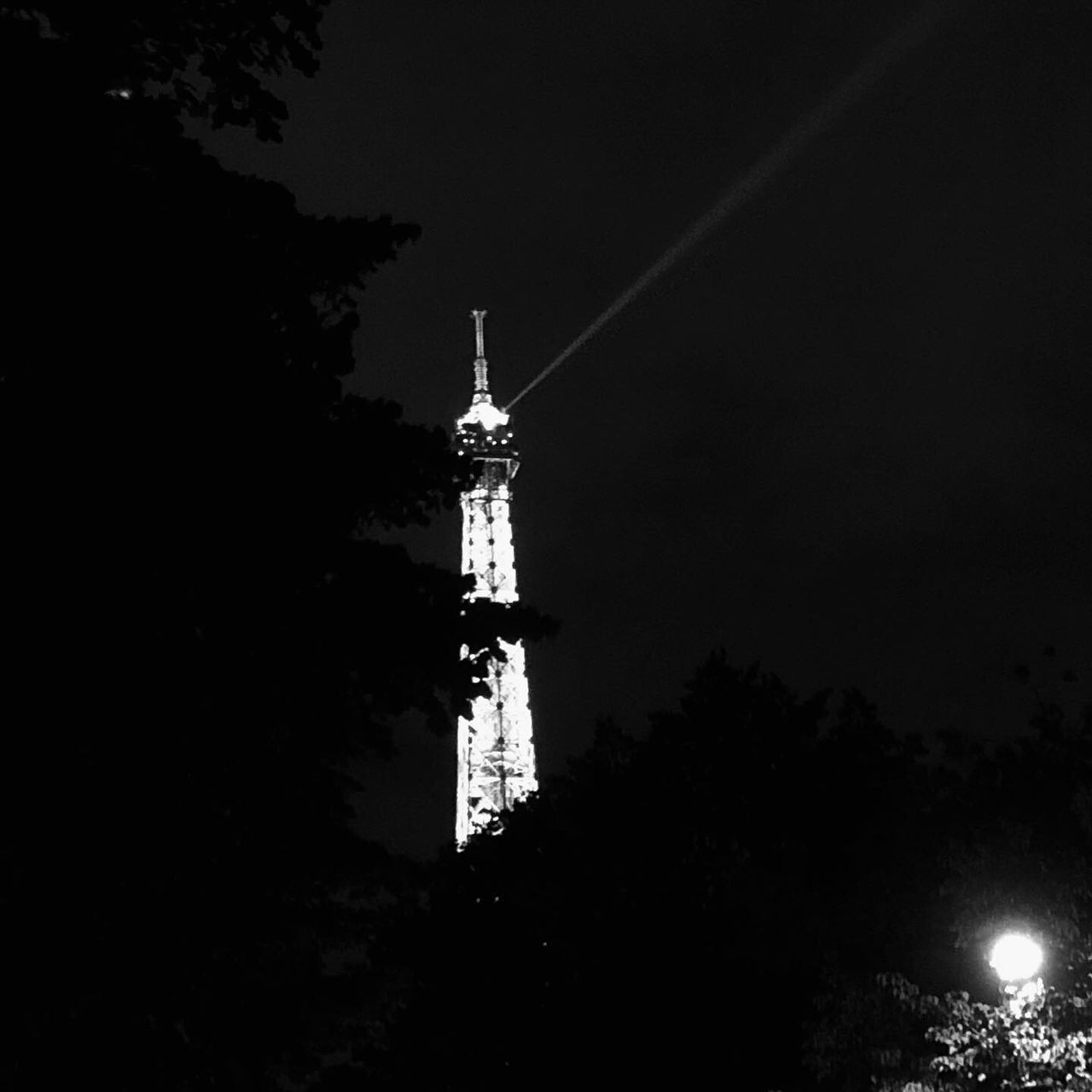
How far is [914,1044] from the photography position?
1543 cm

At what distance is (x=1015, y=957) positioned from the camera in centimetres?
1388

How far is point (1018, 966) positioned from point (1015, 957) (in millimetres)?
97

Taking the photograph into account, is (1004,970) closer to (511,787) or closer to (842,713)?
(842,713)

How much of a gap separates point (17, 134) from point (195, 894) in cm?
528

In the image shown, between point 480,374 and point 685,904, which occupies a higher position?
point 480,374

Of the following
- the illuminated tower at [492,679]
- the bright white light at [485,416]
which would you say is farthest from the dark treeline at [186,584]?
the bright white light at [485,416]

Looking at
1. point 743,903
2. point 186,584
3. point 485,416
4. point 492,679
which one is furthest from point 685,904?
point 485,416

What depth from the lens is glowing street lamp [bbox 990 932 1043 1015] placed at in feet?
45.6

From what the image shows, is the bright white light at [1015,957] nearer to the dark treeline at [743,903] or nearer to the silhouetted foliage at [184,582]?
the dark treeline at [743,903]

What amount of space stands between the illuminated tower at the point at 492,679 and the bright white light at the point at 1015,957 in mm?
38008

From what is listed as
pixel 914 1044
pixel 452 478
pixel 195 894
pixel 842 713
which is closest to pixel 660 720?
pixel 842 713

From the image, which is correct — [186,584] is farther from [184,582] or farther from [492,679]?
[492,679]

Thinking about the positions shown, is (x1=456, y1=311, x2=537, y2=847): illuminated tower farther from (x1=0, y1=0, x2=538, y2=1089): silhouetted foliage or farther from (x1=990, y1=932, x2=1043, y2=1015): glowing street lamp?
(x1=0, y1=0, x2=538, y2=1089): silhouetted foliage

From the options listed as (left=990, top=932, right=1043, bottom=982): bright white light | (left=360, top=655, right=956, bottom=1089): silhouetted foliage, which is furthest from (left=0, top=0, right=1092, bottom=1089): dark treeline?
(left=360, top=655, right=956, bottom=1089): silhouetted foliage
